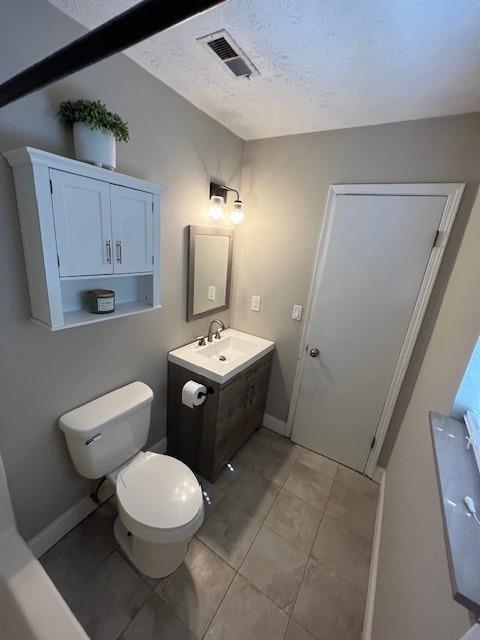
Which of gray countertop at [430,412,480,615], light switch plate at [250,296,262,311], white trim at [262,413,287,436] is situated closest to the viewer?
gray countertop at [430,412,480,615]

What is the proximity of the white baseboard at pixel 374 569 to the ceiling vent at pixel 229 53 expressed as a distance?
2518 mm

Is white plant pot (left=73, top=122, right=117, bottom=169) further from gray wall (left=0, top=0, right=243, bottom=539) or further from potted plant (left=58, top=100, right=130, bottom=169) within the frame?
gray wall (left=0, top=0, right=243, bottom=539)

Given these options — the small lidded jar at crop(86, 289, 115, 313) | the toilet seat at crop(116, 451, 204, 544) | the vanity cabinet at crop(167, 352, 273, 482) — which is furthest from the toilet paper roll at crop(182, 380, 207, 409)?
the small lidded jar at crop(86, 289, 115, 313)

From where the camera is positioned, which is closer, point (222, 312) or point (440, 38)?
point (440, 38)

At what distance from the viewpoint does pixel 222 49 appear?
1.12 metres

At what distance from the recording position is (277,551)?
150 cm

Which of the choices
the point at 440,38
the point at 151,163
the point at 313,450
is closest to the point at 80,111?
the point at 151,163

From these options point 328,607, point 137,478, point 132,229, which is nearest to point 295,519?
point 328,607

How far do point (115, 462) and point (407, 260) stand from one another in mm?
2065

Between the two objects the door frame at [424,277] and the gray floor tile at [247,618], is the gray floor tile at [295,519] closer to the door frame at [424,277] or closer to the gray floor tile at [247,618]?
the gray floor tile at [247,618]

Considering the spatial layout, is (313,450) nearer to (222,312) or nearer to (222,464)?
(222,464)

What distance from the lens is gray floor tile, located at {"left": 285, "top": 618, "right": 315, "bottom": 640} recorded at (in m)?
1.18

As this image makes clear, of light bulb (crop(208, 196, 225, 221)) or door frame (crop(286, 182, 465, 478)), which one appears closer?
door frame (crop(286, 182, 465, 478))

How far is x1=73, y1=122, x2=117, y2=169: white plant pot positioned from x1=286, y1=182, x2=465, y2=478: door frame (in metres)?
1.36
